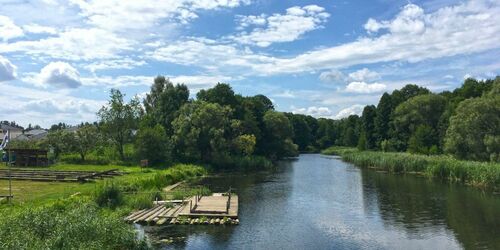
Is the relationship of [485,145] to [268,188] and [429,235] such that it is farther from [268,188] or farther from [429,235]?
[429,235]

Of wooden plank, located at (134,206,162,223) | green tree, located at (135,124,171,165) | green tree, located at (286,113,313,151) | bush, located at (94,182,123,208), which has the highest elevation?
green tree, located at (286,113,313,151)

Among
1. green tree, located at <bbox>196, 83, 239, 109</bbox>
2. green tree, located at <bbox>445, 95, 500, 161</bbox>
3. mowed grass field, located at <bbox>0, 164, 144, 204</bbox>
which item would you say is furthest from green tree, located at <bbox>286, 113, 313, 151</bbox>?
mowed grass field, located at <bbox>0, 164, 144, 204</bbox>

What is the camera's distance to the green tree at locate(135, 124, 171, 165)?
240ft

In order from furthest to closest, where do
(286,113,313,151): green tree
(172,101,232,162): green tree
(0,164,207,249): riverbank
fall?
(286,113,313,151): green tree < (172,101,232,162): green tree < (0,164,207,249): riverbank

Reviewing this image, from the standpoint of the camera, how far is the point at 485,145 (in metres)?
65.2

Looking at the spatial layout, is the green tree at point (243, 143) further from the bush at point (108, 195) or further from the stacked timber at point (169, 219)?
the stacked timber at point (169, 219)

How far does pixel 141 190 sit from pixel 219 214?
11430mm

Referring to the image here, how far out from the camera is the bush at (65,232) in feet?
61.2

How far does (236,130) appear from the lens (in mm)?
89562

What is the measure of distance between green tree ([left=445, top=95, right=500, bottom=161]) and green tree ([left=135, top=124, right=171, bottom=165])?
1688 inches

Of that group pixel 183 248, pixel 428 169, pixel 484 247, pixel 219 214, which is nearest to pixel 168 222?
pixel 219 214

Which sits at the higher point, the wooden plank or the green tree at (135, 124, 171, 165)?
the green tree at (135, 124, 171, 165)

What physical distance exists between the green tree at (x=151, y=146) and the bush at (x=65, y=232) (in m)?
48.4

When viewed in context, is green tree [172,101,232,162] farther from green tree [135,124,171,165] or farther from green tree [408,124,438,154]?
green tree [408,124,438,154]
